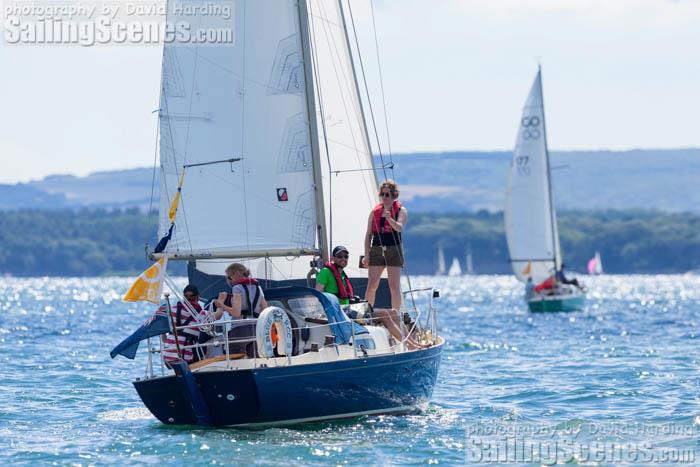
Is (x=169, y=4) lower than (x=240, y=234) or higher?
higher

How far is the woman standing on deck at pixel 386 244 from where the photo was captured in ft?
59.1

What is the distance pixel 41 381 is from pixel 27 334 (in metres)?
15.4

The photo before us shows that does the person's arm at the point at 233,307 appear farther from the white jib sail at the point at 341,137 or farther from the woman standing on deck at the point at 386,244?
the white jib sail at the point at 341,137

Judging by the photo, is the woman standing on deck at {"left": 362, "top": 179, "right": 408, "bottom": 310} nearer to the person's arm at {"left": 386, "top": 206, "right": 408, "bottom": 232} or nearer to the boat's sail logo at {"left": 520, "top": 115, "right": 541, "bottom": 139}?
the person's arm at {"left": 386, "top": 206, "right": 408, "bottom": 232}

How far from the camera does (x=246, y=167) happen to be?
1842 centimetres

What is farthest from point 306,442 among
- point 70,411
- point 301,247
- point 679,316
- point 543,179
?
point 543,179

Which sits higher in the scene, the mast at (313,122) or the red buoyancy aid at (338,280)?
the mast at (313,122)

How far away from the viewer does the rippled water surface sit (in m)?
15.4

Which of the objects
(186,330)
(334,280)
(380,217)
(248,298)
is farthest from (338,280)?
(186,330)

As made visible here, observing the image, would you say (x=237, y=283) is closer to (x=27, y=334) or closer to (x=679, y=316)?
(x=27, y=334)

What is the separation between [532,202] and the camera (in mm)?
59344

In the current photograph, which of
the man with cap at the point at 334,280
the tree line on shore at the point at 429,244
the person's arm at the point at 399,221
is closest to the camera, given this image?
the man with cap at the point at 334,280

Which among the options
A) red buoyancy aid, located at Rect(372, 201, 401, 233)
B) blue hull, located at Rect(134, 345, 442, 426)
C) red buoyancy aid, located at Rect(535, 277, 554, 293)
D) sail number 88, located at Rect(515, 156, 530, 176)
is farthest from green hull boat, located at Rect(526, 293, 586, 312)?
blue hull, located at Rect(134, 345, 442, 426)

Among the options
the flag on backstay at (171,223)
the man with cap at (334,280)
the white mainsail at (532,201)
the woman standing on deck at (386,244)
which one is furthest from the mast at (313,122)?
the white mainsail at (532,201)
